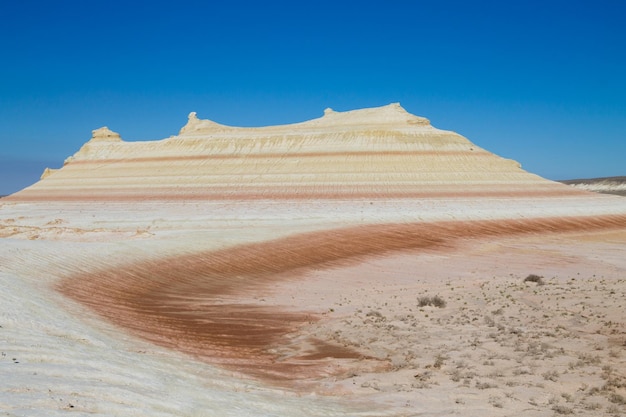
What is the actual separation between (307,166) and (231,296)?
4517 cm

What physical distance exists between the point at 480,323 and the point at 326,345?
3.40 meters

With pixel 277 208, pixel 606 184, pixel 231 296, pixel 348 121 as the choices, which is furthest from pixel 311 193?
pixel 606 184

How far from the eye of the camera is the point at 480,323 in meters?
13.8

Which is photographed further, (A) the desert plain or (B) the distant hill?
(B) the distant hill

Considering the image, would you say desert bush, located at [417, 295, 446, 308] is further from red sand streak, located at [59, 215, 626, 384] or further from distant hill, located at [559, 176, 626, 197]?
distant hill, located at [559, 176, 626, 197]

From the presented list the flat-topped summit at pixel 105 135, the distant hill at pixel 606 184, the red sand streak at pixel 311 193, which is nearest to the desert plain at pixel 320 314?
the red sand streak at pixel 311 193

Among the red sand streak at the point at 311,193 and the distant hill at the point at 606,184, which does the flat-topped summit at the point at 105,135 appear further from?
the distant hill at the point at 606,184

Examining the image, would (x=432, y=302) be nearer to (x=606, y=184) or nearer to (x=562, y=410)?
(x=562, y=410)

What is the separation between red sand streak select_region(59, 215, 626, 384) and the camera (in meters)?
11.9

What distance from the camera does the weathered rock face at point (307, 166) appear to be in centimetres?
5741

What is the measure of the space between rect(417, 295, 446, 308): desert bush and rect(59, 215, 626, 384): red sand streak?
2.67 m

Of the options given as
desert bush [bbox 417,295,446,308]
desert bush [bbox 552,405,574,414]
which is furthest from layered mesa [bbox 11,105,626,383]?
desert bush [bbox 552,405,574,414]

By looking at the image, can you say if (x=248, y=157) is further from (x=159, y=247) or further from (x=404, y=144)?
(x=159, y=247)

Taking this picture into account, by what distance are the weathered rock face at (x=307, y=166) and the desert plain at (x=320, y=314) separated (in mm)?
10330
